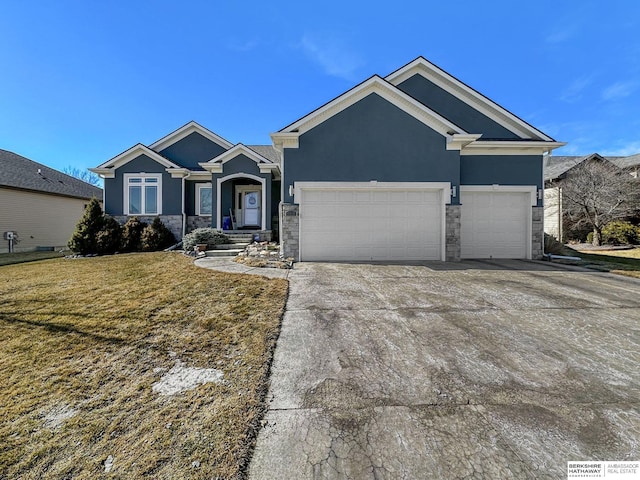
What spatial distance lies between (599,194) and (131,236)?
26.3 meters

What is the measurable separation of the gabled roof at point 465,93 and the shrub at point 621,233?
12.6 meters

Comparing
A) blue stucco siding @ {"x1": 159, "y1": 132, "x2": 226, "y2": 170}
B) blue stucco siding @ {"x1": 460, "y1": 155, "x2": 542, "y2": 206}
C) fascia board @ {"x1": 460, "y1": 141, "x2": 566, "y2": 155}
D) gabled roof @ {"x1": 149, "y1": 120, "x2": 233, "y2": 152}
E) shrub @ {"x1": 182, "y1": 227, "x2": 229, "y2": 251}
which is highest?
gabled roof @ {"x1": 149, "y1": 120, "x2": 233, "y2": 152}

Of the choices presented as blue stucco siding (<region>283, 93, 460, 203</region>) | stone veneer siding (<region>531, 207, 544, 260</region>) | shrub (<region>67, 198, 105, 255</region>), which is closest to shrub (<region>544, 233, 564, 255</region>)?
stone veneer siding (<region>531, 207, 544, 260</region>)

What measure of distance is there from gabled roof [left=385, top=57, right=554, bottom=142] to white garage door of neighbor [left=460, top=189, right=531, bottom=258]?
2551mm

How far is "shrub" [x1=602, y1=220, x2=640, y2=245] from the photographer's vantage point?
55.3 feet

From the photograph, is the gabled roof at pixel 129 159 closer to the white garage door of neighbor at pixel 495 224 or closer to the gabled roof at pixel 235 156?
the gabled roof at pixel 235 156

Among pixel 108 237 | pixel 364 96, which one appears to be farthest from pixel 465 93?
pixel 108 237

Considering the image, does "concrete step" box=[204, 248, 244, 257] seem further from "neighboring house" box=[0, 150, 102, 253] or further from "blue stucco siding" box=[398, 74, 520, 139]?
"neighboring house" box=[0, 150, 102, 253]

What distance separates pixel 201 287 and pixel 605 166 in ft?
84.0

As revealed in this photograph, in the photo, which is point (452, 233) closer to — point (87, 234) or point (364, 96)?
point (364, 96)

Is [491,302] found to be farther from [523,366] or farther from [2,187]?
[2,187]

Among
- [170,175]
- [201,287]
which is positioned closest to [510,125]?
[201,287]

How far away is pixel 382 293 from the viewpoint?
5.50m

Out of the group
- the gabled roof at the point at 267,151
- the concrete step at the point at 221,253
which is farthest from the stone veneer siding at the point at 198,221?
→ the gabled roof at the point at 267,151
